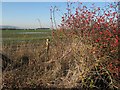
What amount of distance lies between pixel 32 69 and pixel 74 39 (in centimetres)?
134

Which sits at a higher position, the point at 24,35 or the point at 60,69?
the point at 24,35

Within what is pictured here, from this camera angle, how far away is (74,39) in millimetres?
6285

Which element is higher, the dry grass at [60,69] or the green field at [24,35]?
the green field at [24,35]

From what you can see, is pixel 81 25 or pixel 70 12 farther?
pixel 70 12

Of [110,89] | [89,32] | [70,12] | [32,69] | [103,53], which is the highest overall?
[70,12]

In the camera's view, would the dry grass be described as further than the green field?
No

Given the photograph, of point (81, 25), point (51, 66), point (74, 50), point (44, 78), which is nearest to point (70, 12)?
point (81, 25)

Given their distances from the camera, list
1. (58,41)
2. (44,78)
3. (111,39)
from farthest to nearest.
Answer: (58,41) → (44,78) → (111,39)

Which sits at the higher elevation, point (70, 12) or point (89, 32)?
point (70, 12)

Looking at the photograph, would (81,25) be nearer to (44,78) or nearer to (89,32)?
(89,32)

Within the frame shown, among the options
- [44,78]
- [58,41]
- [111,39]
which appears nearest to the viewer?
[111,39]

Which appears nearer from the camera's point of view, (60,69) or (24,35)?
(60,69)

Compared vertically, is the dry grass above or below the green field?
below

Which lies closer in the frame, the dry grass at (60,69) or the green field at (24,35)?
the dry grass at (60,69)
